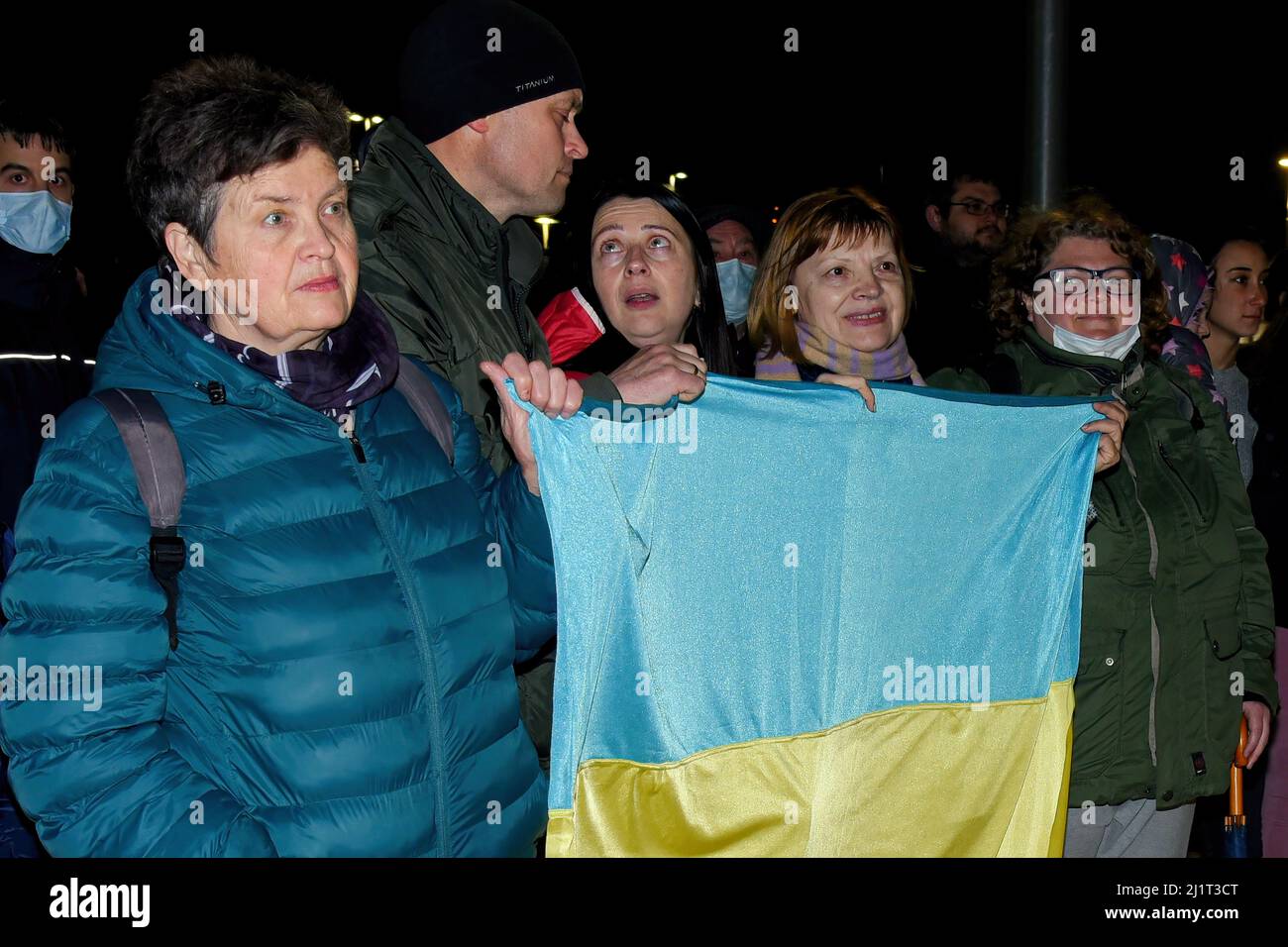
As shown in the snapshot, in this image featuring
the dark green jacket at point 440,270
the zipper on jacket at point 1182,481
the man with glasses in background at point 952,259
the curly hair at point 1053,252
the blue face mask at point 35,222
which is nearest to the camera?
the dark green jacket at point 440,270

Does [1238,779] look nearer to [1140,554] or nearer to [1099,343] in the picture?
[1140,554]

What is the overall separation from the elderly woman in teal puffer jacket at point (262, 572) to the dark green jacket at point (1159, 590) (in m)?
1.51

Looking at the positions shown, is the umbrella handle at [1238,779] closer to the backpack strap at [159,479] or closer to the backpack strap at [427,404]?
the backpack strap at [427,404]

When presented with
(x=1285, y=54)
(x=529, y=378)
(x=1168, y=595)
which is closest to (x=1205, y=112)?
(x=1285, y=54)

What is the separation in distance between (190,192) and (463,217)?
3.10 ft

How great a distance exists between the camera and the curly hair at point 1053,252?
3398mm

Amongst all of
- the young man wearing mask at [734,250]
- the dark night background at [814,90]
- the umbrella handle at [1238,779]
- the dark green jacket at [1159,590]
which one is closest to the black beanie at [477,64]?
the dark night background at [814,90]

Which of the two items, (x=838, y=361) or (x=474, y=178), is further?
(x=838, y=361)

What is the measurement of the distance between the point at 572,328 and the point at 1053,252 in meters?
1.28

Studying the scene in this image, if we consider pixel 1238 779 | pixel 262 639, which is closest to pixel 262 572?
pixel 262 639

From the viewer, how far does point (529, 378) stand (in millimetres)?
2264

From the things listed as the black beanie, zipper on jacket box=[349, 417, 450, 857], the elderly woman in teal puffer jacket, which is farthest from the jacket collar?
zipper on jacket box=[349, 417, 450, 857]

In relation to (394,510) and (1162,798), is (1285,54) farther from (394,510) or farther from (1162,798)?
(394,510)

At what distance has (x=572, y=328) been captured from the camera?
3473 mm
